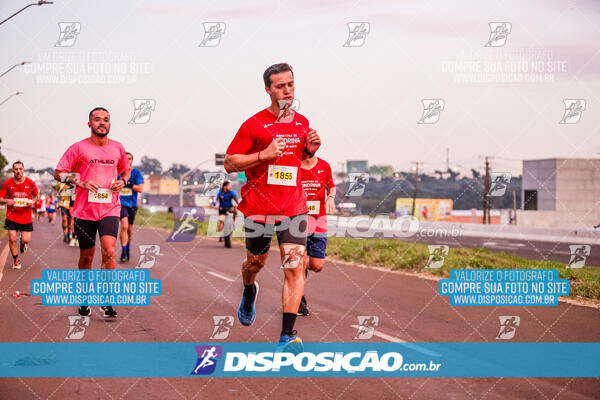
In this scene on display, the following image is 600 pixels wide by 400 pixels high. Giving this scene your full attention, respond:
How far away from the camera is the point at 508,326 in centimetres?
785

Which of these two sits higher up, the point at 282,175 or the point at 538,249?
the point at 282,175

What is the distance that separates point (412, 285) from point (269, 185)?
23.4ft

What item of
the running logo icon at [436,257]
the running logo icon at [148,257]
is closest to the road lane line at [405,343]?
the running logo icon at [436,257]

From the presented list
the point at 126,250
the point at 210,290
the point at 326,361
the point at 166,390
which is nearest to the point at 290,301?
the point at 326,361

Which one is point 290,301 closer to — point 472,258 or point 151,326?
point 151,326

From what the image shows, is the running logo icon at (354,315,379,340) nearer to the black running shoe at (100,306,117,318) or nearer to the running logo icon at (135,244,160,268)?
the black running shoe at (100,306,117,318)

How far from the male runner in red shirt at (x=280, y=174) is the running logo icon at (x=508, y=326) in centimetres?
276

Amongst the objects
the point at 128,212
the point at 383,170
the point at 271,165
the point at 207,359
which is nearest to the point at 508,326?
the point at 207,359

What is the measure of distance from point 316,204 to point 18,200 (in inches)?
294

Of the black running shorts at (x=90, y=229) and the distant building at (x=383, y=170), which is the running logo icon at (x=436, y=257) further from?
the distant building at (x=383, y=170)

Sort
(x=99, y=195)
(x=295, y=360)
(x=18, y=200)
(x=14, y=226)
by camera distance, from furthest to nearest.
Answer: (x=14, y=226) < (x=18, y=200) < (x=99, y=195) < (x=295, y=360)

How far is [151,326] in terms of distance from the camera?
7410 millimetres

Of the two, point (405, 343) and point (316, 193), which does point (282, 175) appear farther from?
point (316, 193)

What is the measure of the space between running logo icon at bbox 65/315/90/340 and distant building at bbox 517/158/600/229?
50.6 m
